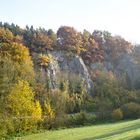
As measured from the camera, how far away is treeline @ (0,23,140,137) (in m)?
54.8

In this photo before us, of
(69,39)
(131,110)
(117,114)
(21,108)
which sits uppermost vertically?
(69,39)

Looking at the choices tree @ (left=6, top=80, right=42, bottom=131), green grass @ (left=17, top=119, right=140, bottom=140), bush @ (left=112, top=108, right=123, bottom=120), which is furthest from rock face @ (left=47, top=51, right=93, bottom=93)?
green grass @ (left=17, top=119, right=140, bottom=140)

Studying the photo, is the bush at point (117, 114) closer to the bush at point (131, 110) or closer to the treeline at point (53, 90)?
the treeline at point (53, 90)

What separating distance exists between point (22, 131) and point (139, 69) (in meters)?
42.3

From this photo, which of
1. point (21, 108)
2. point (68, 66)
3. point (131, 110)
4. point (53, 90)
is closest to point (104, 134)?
point (21, 108)

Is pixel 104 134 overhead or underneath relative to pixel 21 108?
underneath

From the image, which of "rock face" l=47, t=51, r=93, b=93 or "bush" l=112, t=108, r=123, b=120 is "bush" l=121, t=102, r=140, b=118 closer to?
"bush" l=112, t=108, r=123, b=120

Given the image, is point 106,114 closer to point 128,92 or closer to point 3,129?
point 128,92

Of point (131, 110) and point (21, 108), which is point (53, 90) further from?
point (21, 108)

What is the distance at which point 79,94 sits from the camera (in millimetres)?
74250

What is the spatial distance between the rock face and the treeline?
136 centimetres

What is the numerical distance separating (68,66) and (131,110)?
61.6 feet

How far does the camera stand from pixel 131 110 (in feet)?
221

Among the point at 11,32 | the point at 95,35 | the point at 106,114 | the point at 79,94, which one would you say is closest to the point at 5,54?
the point at 11,32
